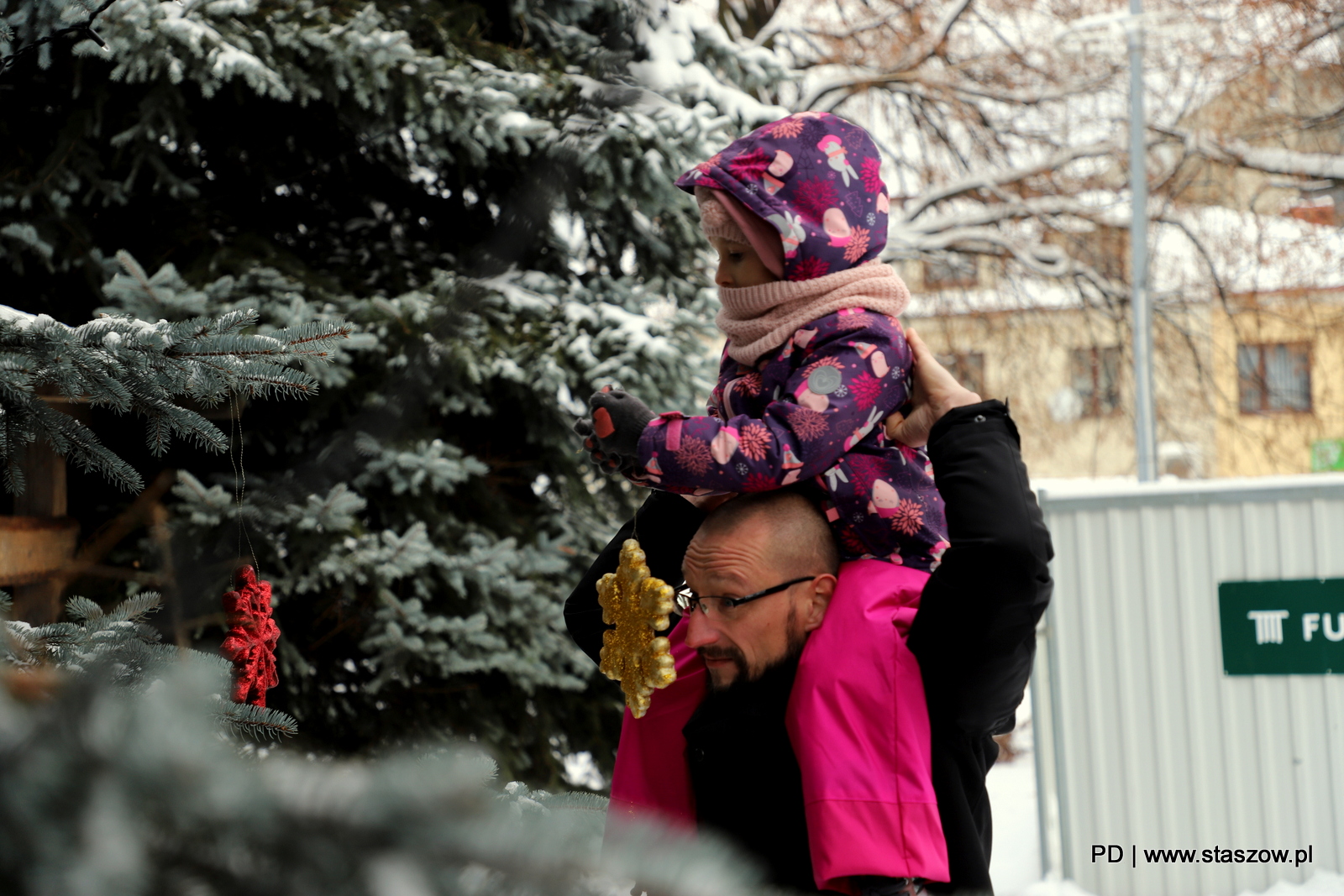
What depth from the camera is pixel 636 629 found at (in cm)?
151

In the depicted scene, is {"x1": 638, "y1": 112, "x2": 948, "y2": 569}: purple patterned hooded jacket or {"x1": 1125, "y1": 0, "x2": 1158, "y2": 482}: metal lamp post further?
{"x1": 1125, "y1": 0, "x2": 1158, "y2": 482}: metal lamp post

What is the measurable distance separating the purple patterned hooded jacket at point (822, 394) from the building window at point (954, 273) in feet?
27.3

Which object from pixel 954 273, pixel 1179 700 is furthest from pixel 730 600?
pixel 954 273

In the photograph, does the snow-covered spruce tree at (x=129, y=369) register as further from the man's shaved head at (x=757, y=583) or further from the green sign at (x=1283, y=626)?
the green sign at (x=1283, y=626)

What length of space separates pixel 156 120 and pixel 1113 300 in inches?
341

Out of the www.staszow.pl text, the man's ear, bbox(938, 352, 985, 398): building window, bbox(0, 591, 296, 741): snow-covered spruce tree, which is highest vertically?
bbox(0, 591, 296, 741): snow-covered spruce tree

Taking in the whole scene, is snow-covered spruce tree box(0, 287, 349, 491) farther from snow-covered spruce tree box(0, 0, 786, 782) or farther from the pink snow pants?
snow-covered spruce tree box(0, 0, 786, 782)

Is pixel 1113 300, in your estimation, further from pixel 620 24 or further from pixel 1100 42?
pixel 620 24

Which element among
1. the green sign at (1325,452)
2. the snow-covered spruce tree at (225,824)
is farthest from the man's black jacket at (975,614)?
the green sign at (1325,452)

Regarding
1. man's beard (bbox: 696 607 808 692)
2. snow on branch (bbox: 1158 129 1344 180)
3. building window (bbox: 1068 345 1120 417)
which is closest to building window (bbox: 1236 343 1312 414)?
building window (bbox: 1068 345 1120 417)

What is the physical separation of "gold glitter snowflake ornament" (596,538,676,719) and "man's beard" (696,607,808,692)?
64 millimetres

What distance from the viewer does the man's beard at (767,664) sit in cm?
151

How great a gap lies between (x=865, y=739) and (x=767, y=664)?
198 mm

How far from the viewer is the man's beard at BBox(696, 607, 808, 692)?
59.3 inches
